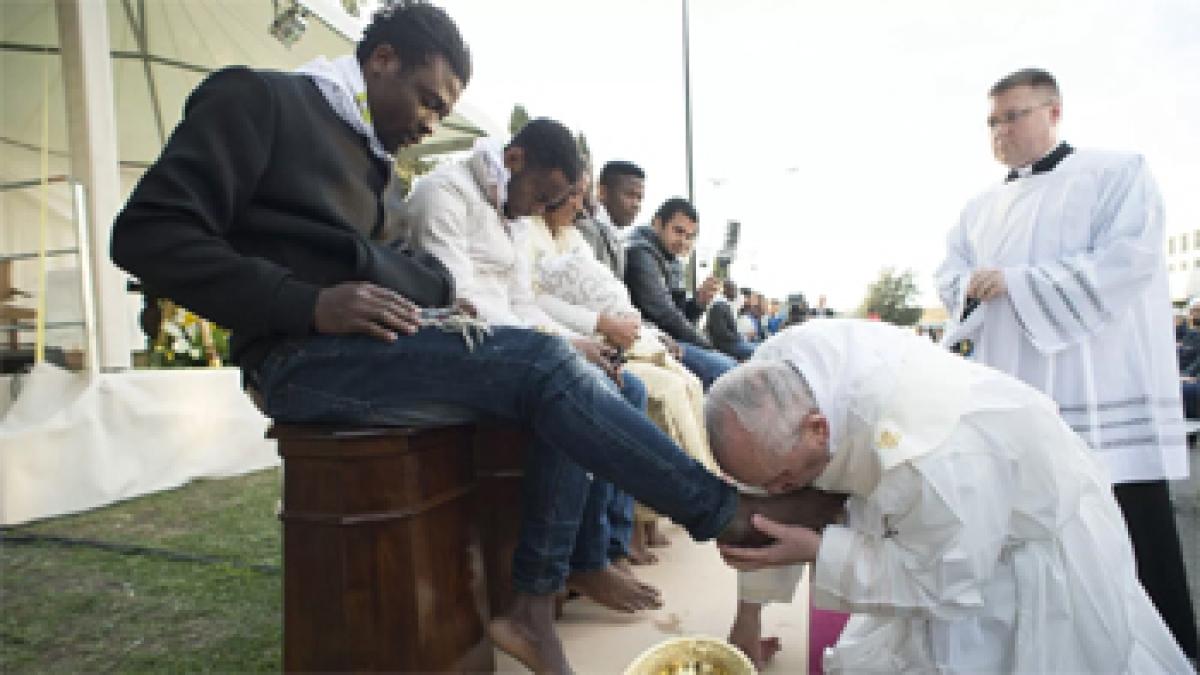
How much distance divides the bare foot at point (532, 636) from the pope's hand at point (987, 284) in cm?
177

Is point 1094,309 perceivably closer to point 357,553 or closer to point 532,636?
point 532,636

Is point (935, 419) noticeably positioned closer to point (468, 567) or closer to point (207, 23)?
point (468, 567)

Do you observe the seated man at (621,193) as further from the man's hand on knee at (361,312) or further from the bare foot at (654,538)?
the man's hand on knee at (361,312)

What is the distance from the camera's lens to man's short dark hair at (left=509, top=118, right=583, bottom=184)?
7.62ft

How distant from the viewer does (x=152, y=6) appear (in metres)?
6.96

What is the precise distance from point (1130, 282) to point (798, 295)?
11.3 meters

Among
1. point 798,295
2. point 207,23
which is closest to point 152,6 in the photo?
point 207,23

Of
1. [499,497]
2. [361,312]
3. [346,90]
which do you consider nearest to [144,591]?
[499,497]

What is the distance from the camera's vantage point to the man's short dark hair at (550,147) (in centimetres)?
232

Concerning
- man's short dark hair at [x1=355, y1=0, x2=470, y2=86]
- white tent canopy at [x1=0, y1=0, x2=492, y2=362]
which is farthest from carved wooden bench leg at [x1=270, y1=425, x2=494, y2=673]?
white tent canopy at [x1=0, y1=0, x2=492, y2=362]

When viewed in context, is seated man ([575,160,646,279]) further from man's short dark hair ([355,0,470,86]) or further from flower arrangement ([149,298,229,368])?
flower arrangement ([149,298,229,368])

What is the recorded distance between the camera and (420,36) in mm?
1853

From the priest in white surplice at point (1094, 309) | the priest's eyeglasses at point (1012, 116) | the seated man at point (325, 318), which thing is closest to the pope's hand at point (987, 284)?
the priest in white surplice at point (1094, 309)

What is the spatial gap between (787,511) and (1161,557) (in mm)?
1420
